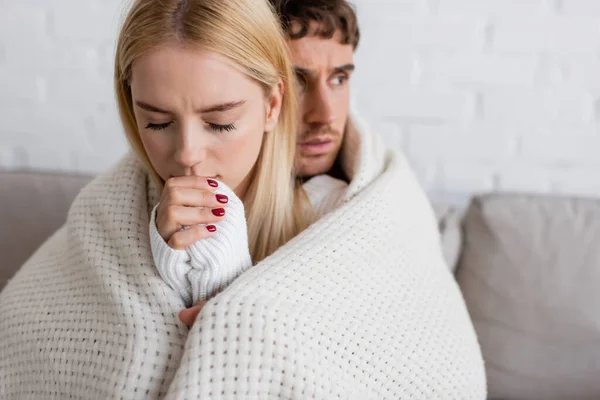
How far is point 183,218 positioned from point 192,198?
0.03 m

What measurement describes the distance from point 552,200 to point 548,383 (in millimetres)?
386

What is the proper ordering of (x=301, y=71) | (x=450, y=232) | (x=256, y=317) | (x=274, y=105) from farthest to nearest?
(x=450, y=232)
(x=301, y=71)
(x=274, y=105)
(x=256, y=317)

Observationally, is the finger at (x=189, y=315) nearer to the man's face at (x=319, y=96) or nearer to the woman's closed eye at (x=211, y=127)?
the woman's closed eye at (x=211, y=127)

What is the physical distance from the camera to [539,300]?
1.45 metres

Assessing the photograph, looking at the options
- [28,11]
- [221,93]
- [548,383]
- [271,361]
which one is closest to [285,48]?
[221,93]

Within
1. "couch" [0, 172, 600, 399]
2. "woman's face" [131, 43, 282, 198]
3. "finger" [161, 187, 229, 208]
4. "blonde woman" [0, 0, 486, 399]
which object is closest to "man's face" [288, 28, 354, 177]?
"blonde woman" [0, 0, 486, 399]

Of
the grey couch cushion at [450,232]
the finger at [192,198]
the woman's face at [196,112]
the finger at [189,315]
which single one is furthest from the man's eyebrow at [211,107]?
the grey couch cushion at [450,232]

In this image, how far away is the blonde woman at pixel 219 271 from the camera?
893 millimetres

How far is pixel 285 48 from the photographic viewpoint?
111 cm

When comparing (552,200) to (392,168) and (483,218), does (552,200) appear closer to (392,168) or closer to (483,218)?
(483,218)

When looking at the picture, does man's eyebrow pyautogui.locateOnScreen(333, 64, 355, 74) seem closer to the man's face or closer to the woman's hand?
the man's face

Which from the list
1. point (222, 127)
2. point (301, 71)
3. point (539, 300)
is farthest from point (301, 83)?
point (539, 300)

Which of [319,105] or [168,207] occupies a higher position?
[319,105]

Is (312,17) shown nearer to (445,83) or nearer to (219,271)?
(219,271)
